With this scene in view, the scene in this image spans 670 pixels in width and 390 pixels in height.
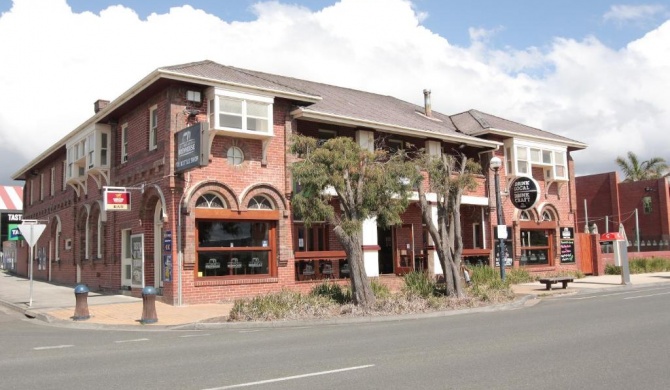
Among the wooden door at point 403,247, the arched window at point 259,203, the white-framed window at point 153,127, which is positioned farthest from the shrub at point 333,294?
the white-framed window at point 153,127

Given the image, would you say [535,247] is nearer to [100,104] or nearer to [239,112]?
[239,112]

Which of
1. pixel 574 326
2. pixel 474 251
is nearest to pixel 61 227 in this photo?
pixel 474 251

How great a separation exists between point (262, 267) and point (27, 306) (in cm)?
702

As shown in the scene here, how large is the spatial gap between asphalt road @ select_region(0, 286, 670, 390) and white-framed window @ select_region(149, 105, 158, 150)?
7461 millimetres

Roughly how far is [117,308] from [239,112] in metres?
6.69

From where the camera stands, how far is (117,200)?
19375 millimetres

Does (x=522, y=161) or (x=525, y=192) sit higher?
(x=522, y=161)

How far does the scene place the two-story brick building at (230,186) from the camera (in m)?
18.2

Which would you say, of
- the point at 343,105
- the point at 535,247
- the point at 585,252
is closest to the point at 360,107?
the point at 343,105

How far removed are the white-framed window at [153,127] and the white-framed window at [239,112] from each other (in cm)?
216

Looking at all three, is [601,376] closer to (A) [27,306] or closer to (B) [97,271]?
(A) [27,306]

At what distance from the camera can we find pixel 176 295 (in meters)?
17.6

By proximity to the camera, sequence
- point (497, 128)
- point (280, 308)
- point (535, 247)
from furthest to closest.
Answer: point (535, 247)
point (497, 128)
point (280, 308)

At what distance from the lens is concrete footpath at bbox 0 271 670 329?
14.5 m
